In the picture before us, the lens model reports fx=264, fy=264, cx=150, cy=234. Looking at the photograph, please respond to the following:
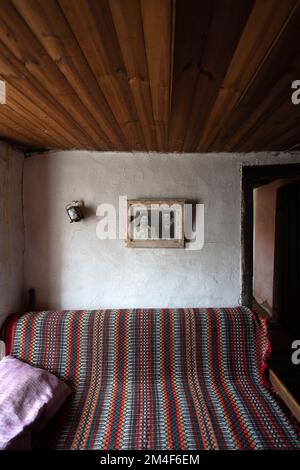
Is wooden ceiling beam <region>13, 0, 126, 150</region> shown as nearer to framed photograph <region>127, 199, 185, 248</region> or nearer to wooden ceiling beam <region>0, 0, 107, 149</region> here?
wooden ceiling beam <region>0, 0, 107, 149</region>

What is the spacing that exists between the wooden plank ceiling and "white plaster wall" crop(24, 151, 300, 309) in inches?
23.4

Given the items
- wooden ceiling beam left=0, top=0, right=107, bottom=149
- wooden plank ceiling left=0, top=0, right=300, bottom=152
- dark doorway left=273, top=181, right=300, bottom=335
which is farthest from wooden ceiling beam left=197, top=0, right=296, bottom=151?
dark doorway left=273, top=181, right=300, bottom=335

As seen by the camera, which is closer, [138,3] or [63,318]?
[138,3]

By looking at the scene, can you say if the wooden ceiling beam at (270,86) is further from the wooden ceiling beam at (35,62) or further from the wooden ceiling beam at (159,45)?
the wooden ceiling beam at (35,62)

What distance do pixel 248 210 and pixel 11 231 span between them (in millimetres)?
1977

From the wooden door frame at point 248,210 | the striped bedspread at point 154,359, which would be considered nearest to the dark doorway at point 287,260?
the wooden door frame at point 248,210

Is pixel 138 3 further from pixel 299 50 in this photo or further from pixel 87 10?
pixel 299 50

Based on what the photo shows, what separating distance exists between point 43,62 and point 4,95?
38cm

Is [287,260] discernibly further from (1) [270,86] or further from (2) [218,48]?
(2) [218,48]

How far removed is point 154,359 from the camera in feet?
6.51

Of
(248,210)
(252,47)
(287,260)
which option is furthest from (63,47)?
(287,260)

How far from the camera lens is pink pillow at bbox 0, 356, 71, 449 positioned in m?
1.29

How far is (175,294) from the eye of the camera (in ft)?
7.60
